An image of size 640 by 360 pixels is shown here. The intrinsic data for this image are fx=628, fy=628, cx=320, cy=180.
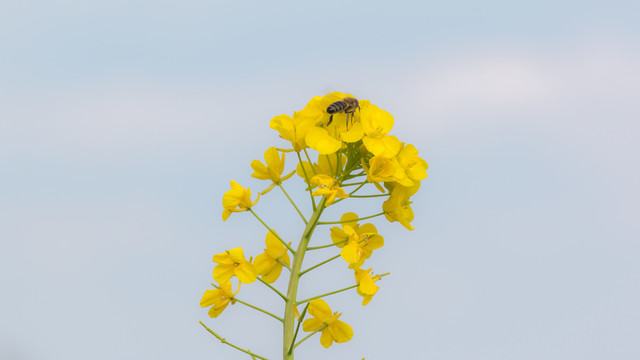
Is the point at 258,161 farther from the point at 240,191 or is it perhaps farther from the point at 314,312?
the point at 314,312

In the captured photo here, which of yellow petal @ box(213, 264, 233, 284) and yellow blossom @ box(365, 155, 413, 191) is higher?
yellow blossom @ box(365, 155, 413, 191)

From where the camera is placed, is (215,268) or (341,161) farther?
(341,161)

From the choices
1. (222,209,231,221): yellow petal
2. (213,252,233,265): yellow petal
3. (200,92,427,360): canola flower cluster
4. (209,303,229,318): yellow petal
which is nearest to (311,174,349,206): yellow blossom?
(200,92,427,360): canola flower cluster

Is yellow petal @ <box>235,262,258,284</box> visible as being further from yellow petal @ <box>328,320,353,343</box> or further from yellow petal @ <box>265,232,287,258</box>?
yellow petal @ <box>328,320,353,343</box>

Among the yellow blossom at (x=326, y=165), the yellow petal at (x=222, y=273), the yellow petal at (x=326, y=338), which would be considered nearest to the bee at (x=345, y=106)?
the yellow blossom at (x=326, y=165)

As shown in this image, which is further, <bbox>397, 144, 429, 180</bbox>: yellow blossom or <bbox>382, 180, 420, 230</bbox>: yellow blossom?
<bbox>382, 180, 420, 230</bbox>: yellow blossom

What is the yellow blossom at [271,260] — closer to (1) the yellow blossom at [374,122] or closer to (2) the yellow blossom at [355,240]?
(2) the yellow blossom at [355,240]

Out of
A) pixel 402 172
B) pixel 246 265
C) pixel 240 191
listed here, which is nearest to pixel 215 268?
pixel 246 265

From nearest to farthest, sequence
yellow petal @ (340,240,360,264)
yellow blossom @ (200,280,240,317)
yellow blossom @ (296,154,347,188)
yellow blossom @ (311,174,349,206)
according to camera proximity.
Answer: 1. yellow blossom @ (311,174,349,206)
2. yellow petal @ (340,240,360,264)
3. yellow blossom @ (200,280,240,317)
4. yellow blossom @ (296,154,347,188)
